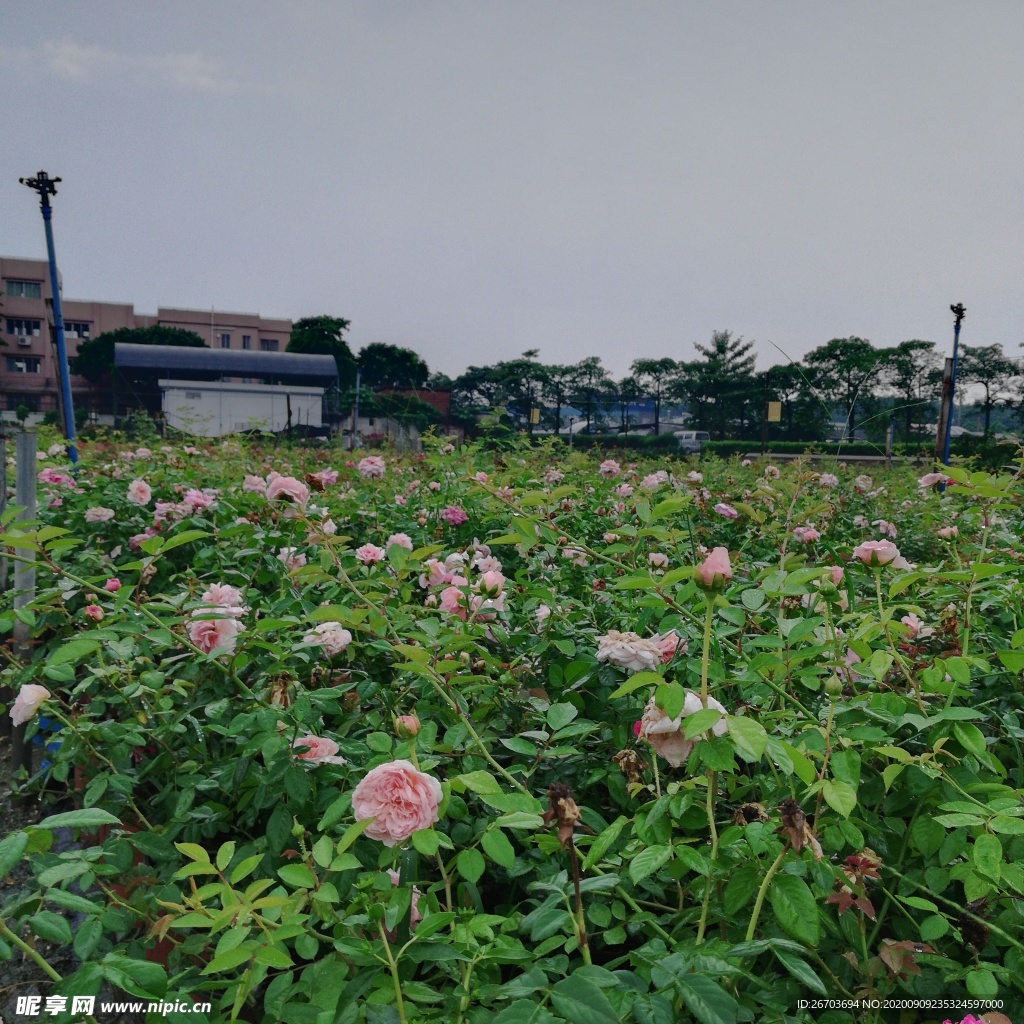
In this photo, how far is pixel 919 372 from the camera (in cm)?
2475

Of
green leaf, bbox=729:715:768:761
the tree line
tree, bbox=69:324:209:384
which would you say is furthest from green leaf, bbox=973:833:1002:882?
tree, bbox=69:324:209:384

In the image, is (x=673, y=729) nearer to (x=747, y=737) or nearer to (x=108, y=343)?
(x=747, y=737)

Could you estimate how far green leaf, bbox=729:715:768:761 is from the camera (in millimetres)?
592

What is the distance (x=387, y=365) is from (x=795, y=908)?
168 ft

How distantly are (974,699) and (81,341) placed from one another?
4953cm

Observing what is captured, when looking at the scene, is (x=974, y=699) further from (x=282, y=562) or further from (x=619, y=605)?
(x=282, y=562)

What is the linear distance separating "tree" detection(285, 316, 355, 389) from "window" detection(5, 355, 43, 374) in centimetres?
1412

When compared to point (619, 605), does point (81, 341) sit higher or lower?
higher

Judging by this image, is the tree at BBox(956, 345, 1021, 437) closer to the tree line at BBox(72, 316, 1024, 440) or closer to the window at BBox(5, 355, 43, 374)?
the tree line at BBox(72, 316, 1024, 440)

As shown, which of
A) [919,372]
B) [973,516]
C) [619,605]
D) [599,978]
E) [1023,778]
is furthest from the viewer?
[919,372]

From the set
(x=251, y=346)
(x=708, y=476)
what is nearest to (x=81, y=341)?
(x=251, y=346)

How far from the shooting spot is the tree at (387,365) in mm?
49500

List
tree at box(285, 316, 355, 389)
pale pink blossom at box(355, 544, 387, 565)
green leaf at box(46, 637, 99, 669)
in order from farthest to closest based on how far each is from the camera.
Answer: tree at box(285, 316, 355, 389) → pale pink blossom at box(355, 544, 387, 565) → green leaf at box(46, 637, 99, 669)

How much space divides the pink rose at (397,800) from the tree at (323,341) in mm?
47547
